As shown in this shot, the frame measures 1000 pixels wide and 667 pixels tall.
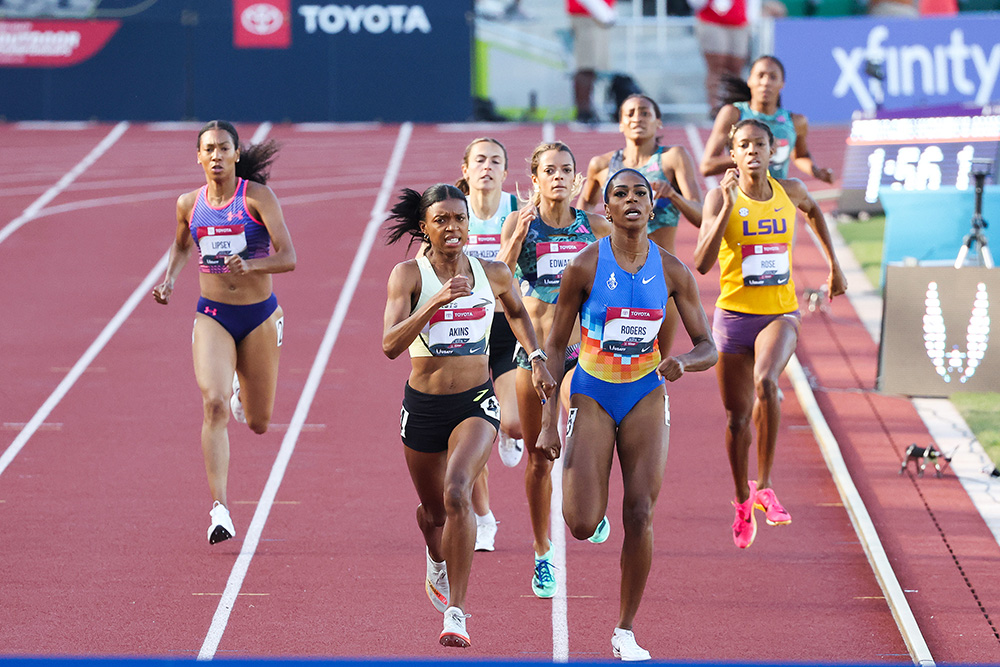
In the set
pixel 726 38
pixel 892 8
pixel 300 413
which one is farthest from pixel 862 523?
pixel 892 8

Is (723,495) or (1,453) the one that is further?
(1,453)

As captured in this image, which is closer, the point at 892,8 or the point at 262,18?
the point at 262,18

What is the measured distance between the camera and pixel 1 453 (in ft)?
29.4

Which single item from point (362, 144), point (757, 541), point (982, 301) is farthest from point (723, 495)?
point (362, 144)

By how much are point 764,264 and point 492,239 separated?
1386 millimetres

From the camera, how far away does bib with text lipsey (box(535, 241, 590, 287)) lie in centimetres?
664

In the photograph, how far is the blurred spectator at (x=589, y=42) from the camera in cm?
1892

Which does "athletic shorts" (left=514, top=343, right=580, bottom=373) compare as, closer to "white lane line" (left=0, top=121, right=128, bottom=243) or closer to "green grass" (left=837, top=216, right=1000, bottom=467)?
"green grass" (left=837, top=216, right=1000, bottom=467)

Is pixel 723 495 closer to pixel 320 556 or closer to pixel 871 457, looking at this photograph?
pixel 871 457

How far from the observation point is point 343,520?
7.92 metres

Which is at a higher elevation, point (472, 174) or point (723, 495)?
point (472, 174)

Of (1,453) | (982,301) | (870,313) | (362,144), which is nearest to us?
(1,453)

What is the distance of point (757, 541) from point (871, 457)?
1.74 m

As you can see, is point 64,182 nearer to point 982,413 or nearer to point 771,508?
point 982,413
